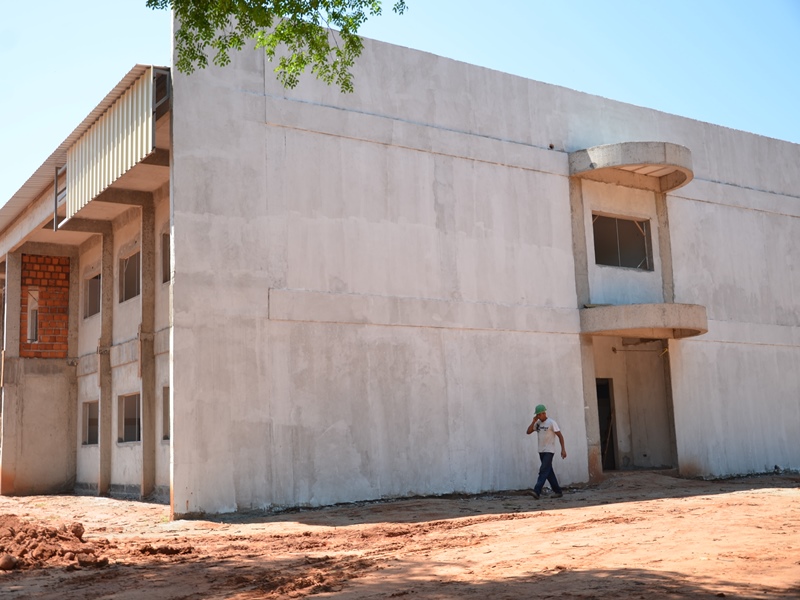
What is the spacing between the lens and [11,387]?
22438mm

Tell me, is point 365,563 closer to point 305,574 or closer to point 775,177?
point 305,574

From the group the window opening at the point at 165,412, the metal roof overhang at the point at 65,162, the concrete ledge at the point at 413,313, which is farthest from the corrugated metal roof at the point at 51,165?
the window opening at the point at 165,412

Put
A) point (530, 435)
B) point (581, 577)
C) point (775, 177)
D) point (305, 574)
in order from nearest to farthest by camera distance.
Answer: point (581, 577)
point (305, 574)
point (530, 435)
point (775, 177)

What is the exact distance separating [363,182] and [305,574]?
29.6 ft

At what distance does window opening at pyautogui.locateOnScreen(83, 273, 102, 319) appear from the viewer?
2291 cm

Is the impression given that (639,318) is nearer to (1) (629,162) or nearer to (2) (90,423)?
(1) (629,162)

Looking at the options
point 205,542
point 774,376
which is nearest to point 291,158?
point 205,542

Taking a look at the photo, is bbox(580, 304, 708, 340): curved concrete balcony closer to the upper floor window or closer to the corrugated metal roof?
the upper floor window

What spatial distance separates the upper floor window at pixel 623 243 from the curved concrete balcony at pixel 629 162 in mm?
1040

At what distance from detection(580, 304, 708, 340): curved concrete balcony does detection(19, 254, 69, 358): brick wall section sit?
13553 millimetres

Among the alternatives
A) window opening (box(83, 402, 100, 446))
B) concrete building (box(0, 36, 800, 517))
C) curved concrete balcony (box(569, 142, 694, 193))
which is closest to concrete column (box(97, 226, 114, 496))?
concrete building (box(0, 36, 800, 517))

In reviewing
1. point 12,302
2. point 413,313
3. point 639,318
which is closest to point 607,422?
point 639,318

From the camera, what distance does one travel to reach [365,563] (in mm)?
9273

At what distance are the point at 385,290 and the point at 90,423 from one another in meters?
10.2
